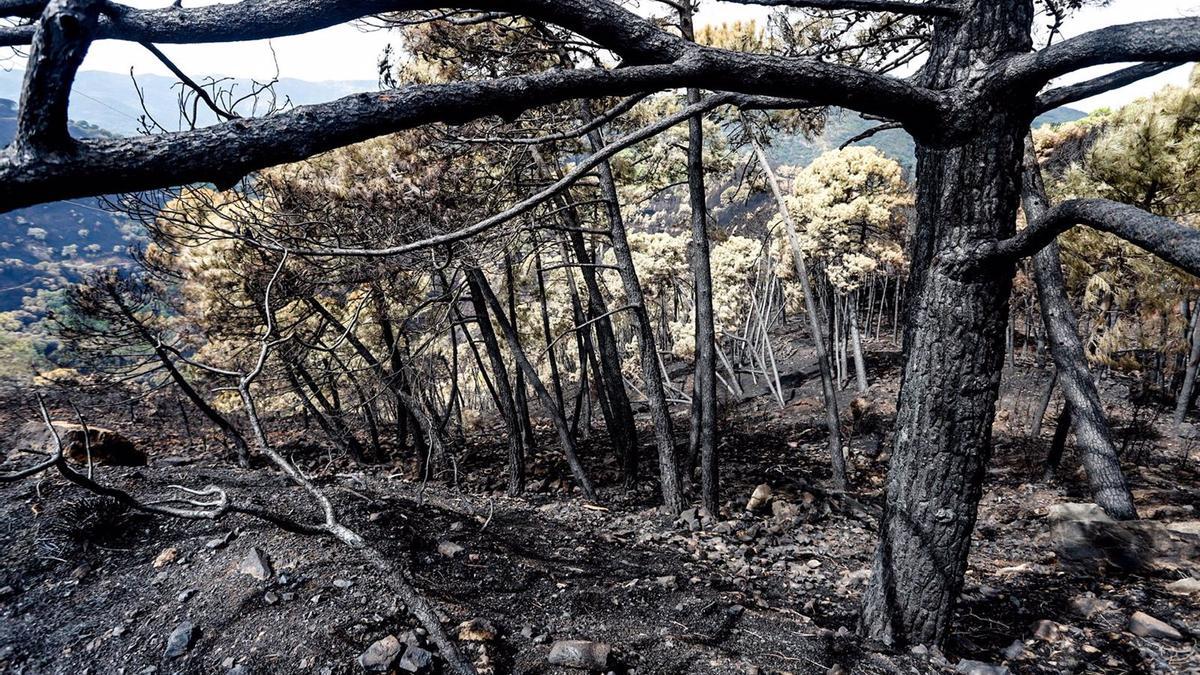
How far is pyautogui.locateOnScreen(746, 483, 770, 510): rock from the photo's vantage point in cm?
672

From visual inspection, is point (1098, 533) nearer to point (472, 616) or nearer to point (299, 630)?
point (472, 616)

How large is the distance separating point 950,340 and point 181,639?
4.29 metres

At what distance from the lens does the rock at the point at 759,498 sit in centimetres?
672

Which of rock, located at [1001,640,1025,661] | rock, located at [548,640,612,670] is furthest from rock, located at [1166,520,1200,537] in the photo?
rock, located at [548,640,612,670]

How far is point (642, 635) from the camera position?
287 centimetres

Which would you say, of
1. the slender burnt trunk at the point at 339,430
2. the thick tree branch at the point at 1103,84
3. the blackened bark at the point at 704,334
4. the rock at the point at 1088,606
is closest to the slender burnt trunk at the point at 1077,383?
the rock at the point at 1088,606

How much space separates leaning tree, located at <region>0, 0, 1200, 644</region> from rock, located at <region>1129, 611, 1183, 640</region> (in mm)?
1285

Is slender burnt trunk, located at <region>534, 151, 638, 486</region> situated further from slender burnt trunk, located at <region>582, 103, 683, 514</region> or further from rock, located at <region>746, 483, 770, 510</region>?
rock, located at <region>746, 483, 770, 510</region>

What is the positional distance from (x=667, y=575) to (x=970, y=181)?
3.50 metres

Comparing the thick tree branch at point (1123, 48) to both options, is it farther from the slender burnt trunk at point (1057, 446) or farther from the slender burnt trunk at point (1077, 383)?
the slender burnt trunk at point (1057, 446)

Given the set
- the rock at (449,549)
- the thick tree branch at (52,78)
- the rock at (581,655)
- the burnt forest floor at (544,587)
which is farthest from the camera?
the rock at (449,549)

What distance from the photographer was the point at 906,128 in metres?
2.28

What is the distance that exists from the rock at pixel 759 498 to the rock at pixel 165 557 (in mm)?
5869

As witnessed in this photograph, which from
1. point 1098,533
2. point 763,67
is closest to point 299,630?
point 763,67
